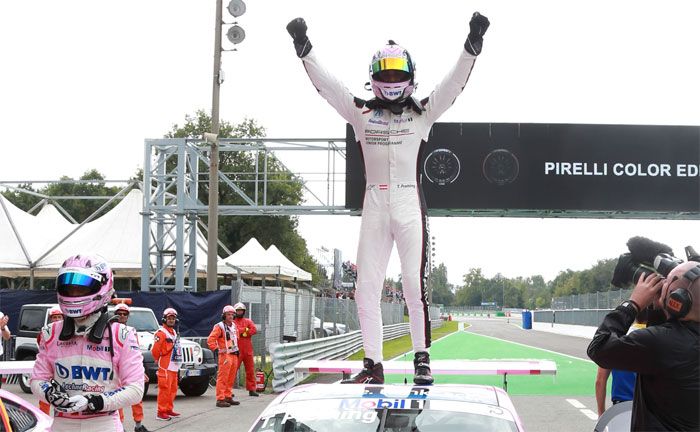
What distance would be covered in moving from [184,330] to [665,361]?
63.4ft

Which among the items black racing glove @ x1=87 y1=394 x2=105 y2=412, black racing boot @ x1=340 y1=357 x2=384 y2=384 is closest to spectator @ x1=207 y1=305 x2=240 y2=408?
black racing boot @ x1=340 y1=357 x2=384 y2=384

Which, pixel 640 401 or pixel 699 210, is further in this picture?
pixel 699 210

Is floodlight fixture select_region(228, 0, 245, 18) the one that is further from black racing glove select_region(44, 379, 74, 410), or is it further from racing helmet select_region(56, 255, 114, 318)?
black racing glove select_region(44, 379, 74, 410)

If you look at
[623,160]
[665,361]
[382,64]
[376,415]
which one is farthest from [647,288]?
[623,160]

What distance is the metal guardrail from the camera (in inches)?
746

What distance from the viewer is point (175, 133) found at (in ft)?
244

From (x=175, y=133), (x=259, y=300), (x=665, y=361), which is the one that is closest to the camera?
(x=665, y=361)

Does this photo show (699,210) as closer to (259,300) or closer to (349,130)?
(349,130)

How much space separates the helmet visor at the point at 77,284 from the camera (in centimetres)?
479

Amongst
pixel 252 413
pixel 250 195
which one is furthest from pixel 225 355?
pixel 250 195

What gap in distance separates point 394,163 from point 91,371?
8.24 ft

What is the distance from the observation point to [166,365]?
14750 mm

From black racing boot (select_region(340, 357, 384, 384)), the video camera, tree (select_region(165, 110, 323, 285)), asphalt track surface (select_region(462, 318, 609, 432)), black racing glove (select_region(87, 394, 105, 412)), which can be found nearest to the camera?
the video camera

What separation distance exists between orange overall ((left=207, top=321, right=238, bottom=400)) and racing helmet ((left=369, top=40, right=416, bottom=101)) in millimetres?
11285
